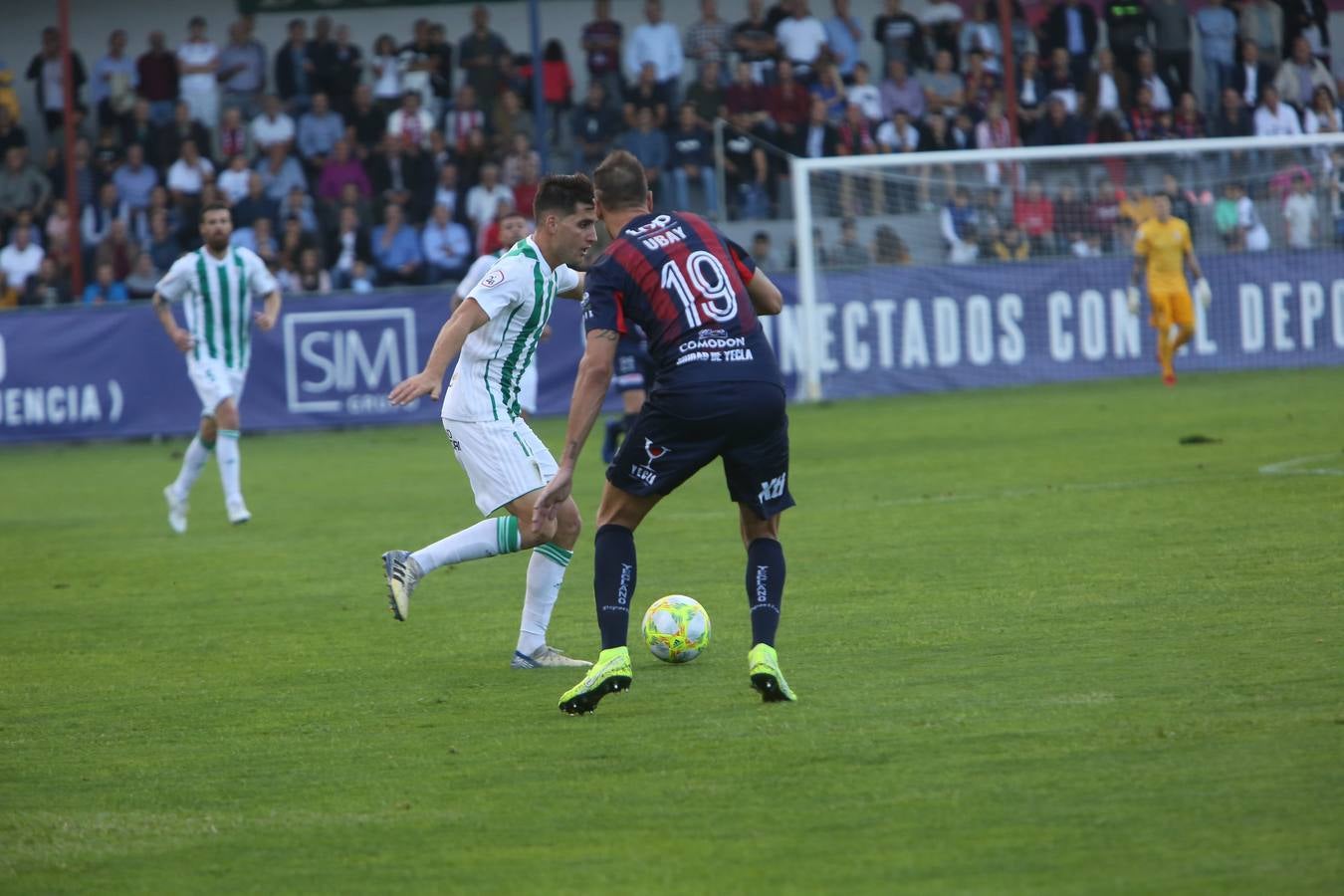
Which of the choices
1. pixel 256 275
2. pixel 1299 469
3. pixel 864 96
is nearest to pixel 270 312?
pixel 256 275

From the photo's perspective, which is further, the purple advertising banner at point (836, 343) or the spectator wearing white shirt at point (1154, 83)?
the spectator wearing white shirt at point (1154, 83)

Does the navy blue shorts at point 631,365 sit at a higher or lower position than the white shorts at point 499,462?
lower

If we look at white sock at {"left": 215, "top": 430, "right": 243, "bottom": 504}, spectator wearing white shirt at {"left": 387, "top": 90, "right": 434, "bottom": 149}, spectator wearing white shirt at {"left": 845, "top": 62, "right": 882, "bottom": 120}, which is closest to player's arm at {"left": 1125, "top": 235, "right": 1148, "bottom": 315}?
spectator wearing white shirt at {"left": 845, "top": 62, "right": 882, "bottom": 120}

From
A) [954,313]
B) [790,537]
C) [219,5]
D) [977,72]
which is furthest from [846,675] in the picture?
[219,5]

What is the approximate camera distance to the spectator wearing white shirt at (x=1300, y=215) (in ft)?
73.0

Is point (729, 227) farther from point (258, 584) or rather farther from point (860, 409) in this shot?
point (258, 584)

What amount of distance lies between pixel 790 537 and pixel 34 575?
4.65 metres

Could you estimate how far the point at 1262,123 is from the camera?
2520 centimetres

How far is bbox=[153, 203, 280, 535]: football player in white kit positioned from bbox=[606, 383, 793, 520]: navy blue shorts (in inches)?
296

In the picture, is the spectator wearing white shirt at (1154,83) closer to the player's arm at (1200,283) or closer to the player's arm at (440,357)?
the player's arm at (1200,283)

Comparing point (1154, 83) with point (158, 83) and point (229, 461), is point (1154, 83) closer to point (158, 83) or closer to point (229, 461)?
point (158, 83)

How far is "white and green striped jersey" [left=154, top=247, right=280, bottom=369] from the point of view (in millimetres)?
13250

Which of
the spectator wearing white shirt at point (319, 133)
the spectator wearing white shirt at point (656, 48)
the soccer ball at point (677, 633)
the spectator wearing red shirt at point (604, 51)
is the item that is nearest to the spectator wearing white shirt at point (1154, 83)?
the spectator wearing white shirt at point (656, 48)

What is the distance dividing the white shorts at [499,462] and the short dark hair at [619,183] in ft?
4.78
